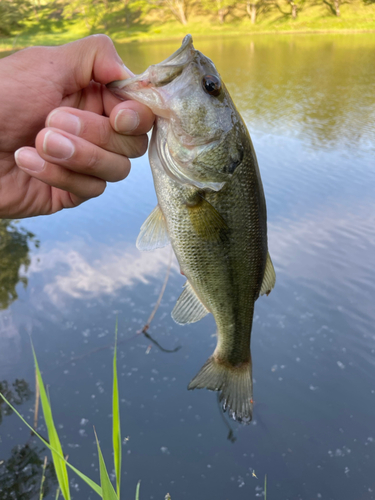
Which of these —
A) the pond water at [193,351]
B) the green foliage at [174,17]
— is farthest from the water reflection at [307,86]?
the green foliage at [174,17]

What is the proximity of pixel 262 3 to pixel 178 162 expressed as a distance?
47.1 meters

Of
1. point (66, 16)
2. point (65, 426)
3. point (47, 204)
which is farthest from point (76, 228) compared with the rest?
point (66, 16)

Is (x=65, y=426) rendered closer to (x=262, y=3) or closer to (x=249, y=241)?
(x=249, y=241)

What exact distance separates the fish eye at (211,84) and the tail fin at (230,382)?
1.51 m

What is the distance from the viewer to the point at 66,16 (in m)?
45.6

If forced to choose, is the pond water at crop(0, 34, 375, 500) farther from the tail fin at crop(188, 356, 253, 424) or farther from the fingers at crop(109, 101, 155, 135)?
the fingers at crop(109, 101, 155, 135)

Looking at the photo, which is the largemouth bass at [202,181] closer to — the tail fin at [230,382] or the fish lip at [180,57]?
the fish lip at [180,57]

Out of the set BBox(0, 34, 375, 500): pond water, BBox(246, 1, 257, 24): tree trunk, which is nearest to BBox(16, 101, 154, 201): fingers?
BBox(0, 34, 375, 500): pond water

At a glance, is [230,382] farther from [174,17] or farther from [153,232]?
[174,17]

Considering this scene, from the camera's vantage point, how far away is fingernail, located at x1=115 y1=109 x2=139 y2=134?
1683mm

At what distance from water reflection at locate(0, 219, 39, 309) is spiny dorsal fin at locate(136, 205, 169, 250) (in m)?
4.23

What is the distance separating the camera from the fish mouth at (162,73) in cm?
158

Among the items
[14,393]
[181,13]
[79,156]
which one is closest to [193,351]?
[14,393]

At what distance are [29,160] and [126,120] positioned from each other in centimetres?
45
